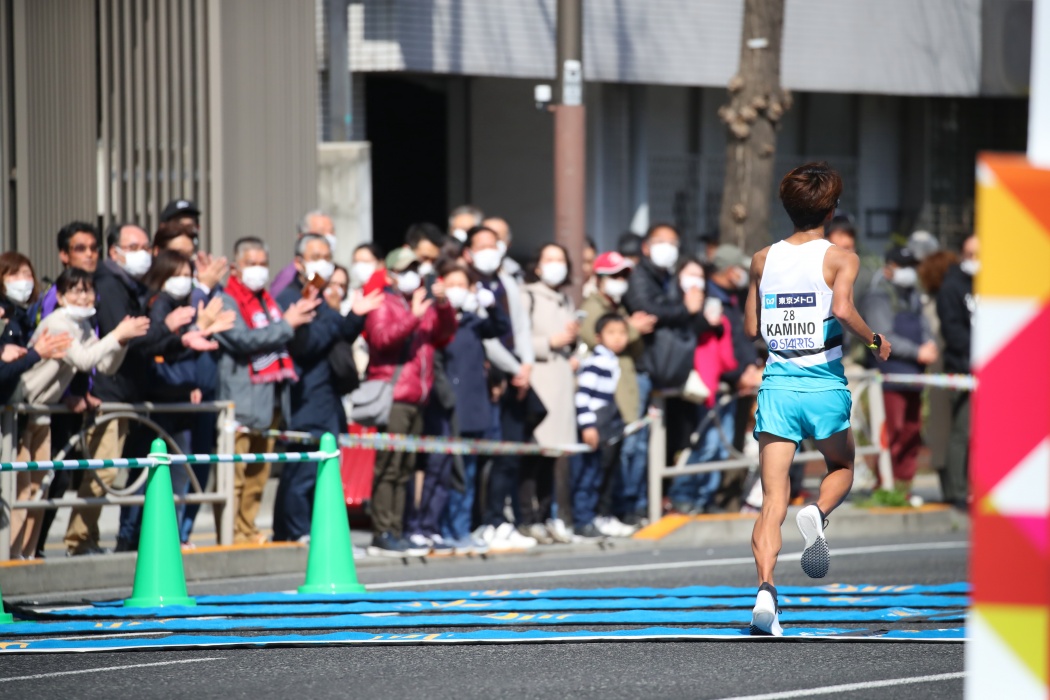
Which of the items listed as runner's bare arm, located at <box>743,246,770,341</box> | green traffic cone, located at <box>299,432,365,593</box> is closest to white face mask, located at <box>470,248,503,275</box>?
green traffic cone, located at <box>299,432,365,593</box>

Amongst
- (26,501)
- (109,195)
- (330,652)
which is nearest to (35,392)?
(26,501)

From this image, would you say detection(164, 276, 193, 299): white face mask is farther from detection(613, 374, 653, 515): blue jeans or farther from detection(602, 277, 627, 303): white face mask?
detection(613, 374, 653, 515): blue jeans

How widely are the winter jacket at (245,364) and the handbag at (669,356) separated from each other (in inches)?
131

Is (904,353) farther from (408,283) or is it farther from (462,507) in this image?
(408,283)

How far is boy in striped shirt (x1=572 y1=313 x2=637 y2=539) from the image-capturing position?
44.5 feet

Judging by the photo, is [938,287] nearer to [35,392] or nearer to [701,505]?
[701,505]

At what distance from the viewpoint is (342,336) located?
40.1 ft

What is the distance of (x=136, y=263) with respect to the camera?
11648 mm

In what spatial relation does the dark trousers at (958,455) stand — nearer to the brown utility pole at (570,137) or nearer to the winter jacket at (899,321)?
the winter jacket at (899,321)

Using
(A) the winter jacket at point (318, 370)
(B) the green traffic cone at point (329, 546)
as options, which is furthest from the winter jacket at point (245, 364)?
(B) the green traffic cone at point (329, 546)

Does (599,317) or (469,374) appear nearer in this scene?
(469,374)

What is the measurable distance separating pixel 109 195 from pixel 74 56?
126 cm

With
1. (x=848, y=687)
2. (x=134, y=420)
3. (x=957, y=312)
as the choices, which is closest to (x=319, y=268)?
(x=134, y=420)

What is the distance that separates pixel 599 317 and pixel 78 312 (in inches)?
175
